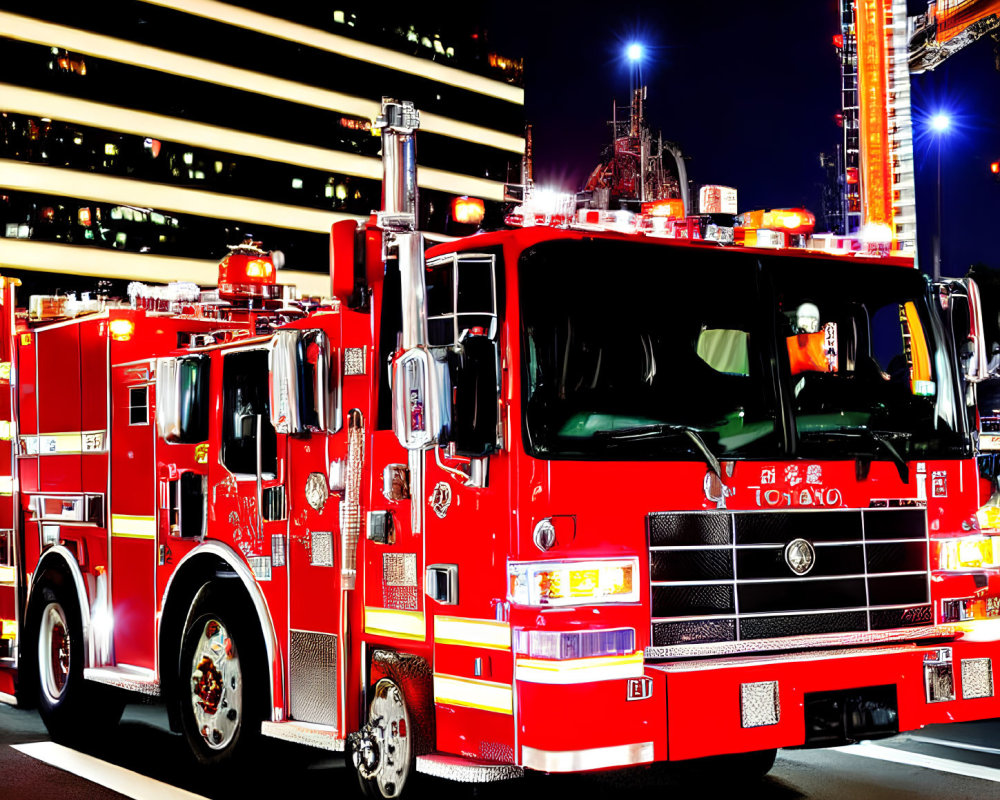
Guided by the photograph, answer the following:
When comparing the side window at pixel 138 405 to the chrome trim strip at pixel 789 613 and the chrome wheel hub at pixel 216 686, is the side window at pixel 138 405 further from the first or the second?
the chrome trim strip at pixel 789 613

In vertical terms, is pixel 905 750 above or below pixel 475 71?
below

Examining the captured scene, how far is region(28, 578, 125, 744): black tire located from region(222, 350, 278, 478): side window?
2.21 metres

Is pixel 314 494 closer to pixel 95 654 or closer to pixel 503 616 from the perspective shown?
pixel 503 616

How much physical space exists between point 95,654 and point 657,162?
472 centimetres

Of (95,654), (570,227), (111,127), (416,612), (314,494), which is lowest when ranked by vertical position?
(95,654)

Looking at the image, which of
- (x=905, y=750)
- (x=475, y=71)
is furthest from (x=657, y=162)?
(x=475, y=71)

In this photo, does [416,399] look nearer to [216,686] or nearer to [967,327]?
[216,686]

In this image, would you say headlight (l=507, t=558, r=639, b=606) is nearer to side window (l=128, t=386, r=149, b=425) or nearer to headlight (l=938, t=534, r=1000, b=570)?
headlight (l=938, t=534, r=1000, b=570)

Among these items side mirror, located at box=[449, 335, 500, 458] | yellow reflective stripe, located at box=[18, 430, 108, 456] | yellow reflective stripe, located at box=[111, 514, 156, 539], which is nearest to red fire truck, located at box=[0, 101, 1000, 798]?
side mirror, located at box=[449, 335, 500, 458]

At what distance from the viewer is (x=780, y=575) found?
19.2ft

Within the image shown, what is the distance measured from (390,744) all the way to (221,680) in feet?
5.36

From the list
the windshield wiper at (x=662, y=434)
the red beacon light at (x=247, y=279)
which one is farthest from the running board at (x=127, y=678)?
the windshield wiper at (x=662, y=434)

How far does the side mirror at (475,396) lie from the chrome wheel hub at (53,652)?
4751 mm

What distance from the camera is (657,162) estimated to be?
8.29 metres
